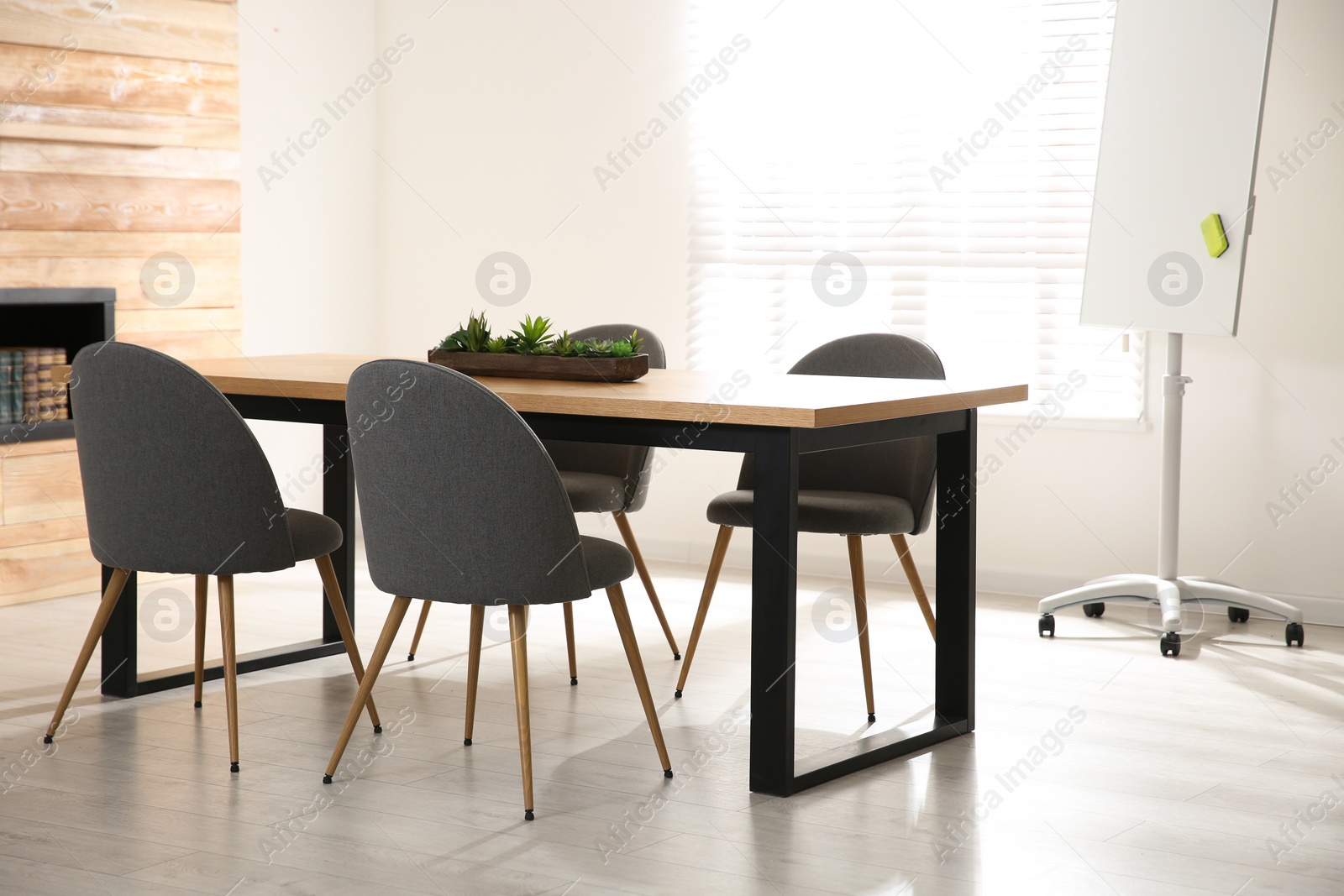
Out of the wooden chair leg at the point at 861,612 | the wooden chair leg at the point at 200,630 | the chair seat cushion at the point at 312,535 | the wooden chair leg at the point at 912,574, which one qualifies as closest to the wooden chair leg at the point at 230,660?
the chair seat cushion at the point at 312,535

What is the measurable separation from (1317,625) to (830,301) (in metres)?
1.87

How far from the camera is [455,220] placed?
230 inches

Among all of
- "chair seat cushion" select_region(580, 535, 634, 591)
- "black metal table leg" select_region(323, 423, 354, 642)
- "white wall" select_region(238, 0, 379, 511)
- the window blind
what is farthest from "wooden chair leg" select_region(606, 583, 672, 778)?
"white wall" select_region(238, 0, 379, 511)

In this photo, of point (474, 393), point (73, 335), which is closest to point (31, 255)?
point (73, 335)

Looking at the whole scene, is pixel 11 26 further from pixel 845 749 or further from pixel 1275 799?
pixel 1275 799

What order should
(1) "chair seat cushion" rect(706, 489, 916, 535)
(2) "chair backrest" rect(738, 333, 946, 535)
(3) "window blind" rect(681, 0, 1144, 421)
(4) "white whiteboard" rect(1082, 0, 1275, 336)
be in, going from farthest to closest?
(3) "window blind" rect(681, 0, 1144, 421) < (4) "white whiteboard" rect(1082, 0, 1275, 336) < (2) "chair backrest" rect(738, 333, 946, 535) < (1) "chair seat cushion" rect(706, 489, 916, 535)

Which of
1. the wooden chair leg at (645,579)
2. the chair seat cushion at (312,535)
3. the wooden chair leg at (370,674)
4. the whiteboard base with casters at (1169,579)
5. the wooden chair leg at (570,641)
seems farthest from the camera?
the whiteboard base with casters at (1169,579)

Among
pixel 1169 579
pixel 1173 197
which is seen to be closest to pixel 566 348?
pixel 1173 197

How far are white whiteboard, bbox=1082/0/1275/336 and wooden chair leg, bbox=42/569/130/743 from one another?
274 cm

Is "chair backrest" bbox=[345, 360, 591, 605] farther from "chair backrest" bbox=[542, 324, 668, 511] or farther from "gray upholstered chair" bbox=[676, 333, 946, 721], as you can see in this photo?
"chair backrest" bbox=[542, 324, 668, 511]

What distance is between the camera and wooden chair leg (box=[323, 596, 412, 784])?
8.93ft

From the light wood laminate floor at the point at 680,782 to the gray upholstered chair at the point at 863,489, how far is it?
27cm

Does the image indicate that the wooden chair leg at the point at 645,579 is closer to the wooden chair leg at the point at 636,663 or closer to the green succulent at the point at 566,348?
the green succulent at the point at 566,348

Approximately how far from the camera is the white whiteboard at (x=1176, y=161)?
159 inches
